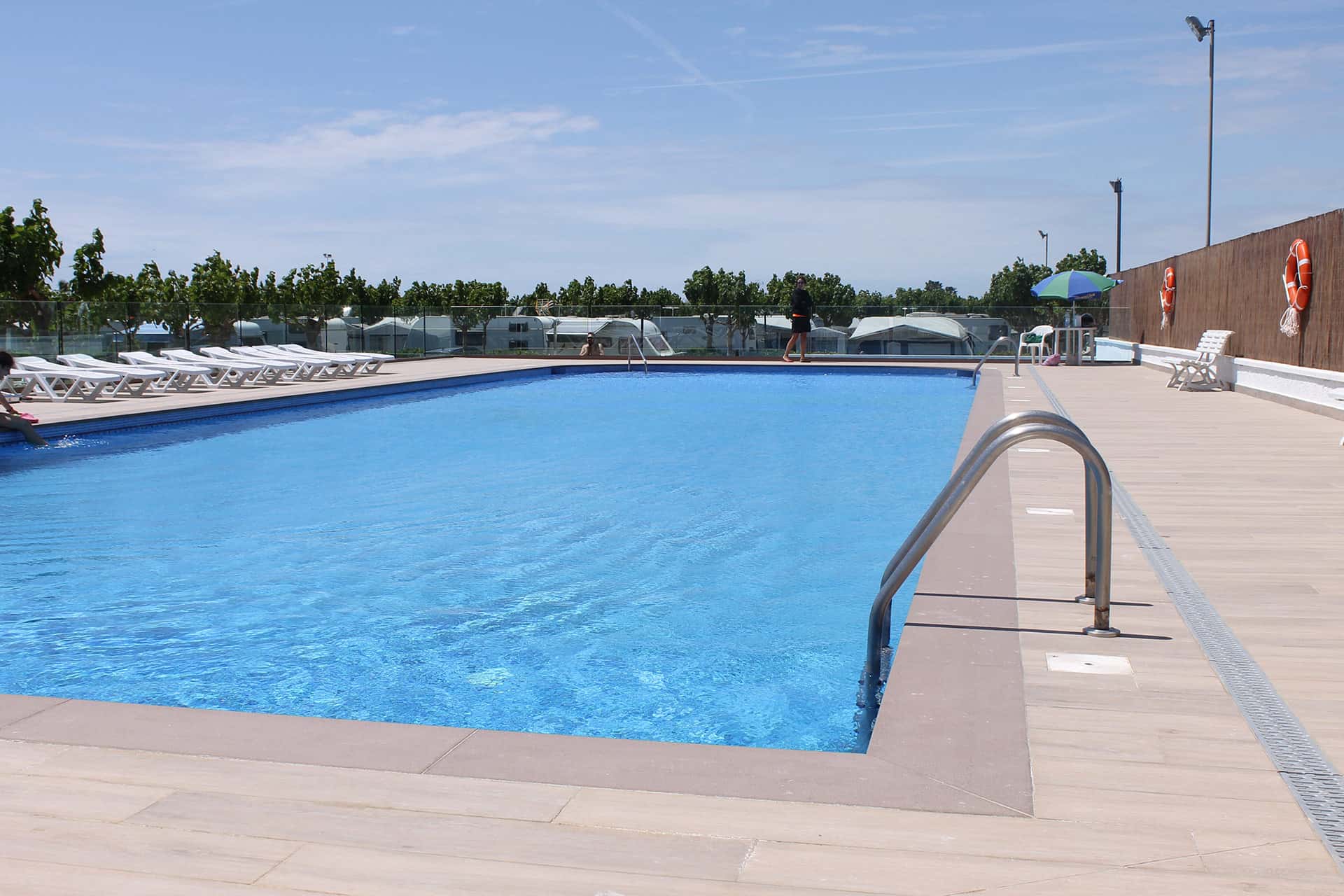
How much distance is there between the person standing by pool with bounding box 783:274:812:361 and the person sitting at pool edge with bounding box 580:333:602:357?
452 centimetres

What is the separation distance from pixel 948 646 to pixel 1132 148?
29785 mm

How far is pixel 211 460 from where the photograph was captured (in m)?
11.0

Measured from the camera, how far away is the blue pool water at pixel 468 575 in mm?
4613

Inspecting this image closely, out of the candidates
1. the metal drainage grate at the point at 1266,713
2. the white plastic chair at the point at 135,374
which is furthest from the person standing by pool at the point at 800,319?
the metal drainage grate at the point at 1266,713

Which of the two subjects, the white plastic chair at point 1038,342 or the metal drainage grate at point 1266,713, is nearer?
the metal drainage grate at point 1266,713

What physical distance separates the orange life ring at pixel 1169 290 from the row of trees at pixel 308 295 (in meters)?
3.67

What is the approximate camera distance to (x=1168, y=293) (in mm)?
21219

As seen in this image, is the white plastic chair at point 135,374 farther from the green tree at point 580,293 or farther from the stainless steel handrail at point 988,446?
the green tree at point 580,293

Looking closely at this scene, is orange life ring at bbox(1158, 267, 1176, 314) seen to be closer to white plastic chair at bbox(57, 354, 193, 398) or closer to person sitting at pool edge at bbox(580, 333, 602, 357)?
person sitting at pool edge at bbox(580, 333, 602, 357)

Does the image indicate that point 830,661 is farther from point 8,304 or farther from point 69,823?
point 8,304

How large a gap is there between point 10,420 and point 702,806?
1063 centimetres

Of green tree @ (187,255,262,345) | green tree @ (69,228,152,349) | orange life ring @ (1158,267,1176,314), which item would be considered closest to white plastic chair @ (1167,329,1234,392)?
orange life ring @ (1158,267,1176,314)

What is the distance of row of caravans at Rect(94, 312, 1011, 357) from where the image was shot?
24.9m

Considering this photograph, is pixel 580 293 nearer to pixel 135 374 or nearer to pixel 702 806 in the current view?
pixel 135 374
